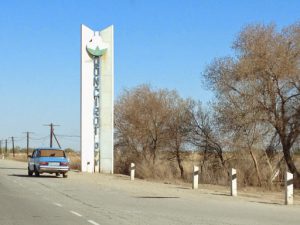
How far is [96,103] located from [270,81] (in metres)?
15.1

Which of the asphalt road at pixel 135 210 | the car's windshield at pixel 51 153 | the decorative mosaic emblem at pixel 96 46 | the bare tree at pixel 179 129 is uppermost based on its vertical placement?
the decorative mosaic emblem at pixel 96 46

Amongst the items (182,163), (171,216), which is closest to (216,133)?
(182,163)

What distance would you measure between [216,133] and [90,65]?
11.0 m

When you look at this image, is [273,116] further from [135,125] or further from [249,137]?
[135,125]

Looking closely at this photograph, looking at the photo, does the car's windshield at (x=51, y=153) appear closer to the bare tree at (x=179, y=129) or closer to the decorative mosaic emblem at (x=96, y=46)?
the decorative mosaic emblem at (x=96, y=46)

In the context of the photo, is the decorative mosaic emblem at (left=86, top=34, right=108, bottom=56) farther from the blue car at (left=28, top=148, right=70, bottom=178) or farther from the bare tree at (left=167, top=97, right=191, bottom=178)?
the blue car at (left=28, top=148, right=70, bottom=178)

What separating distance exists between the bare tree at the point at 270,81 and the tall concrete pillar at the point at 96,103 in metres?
12.2

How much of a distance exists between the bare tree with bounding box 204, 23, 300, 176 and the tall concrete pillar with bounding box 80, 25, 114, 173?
12.2 metres

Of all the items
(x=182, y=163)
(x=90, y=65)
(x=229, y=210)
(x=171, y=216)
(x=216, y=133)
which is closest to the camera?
(x=171, y=216)

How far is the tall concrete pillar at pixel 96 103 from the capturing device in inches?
1655

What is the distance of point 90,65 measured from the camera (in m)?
42.2

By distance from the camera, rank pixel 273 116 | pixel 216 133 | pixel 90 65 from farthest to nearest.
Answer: pixel 90 65 < pixel 216 133 < pixel 273 116

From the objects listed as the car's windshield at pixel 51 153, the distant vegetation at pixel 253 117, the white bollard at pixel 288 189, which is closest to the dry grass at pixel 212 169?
the distant vegetation at pixel 253 117

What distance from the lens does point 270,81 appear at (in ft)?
105
